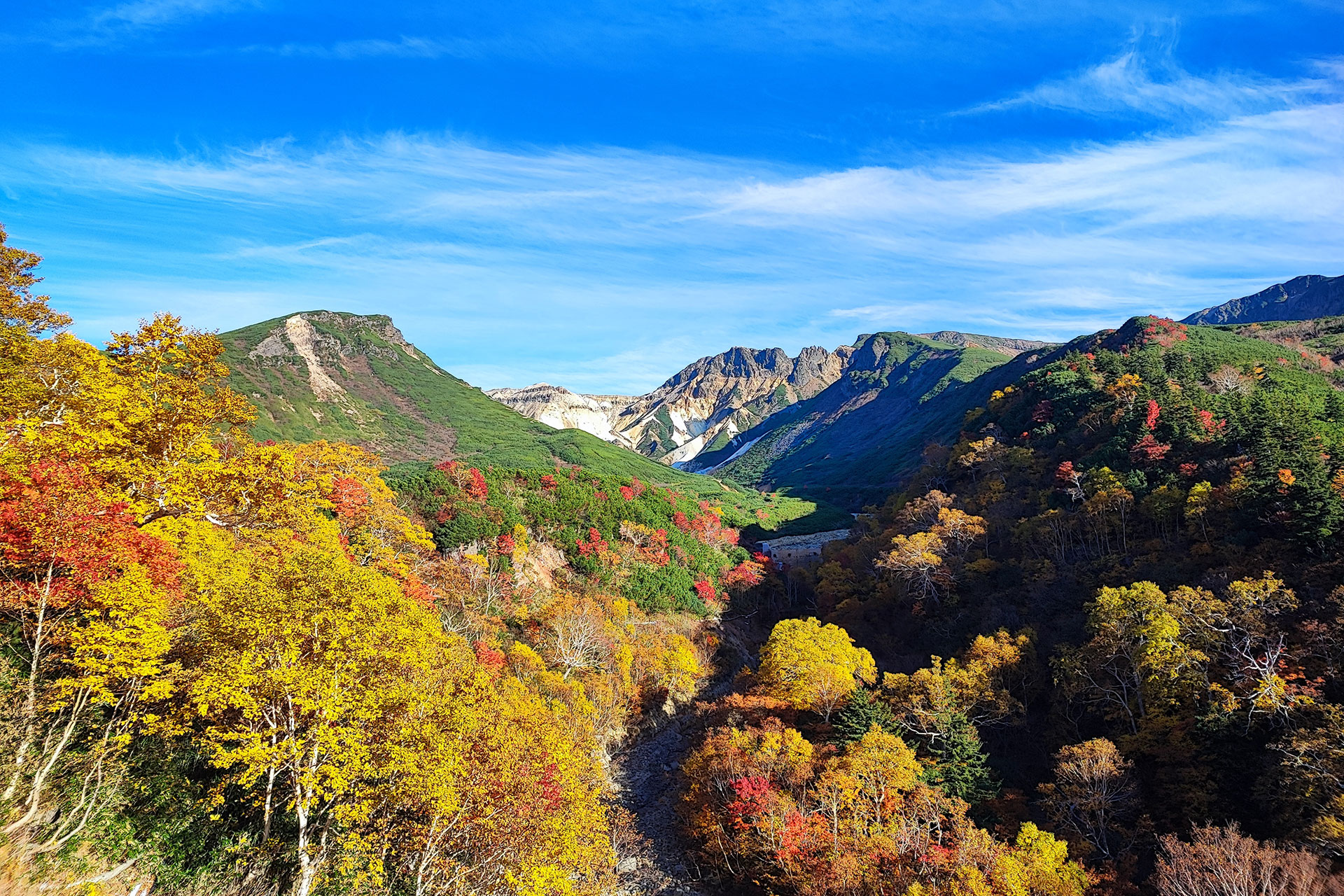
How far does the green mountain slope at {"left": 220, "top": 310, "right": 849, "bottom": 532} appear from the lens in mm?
103688

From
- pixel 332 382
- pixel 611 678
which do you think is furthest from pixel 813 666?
pixel 332 382

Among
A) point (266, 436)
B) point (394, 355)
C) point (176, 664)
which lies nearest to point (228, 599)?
point (176, 664)

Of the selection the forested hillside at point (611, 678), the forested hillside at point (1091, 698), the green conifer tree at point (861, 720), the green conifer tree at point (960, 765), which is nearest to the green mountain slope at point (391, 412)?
the forested hillside at point (611, 678)

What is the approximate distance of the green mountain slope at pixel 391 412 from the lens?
103688 mm

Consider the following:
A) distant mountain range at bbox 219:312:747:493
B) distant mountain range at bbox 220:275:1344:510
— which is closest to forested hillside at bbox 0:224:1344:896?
distant mountain range at bbox 220:275:1344:510

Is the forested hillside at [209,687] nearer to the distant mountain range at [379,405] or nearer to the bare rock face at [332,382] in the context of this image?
the distant mountain range at [379,405]

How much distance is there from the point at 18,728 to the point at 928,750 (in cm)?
3692

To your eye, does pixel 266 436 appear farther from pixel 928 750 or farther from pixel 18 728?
pixel 928 750

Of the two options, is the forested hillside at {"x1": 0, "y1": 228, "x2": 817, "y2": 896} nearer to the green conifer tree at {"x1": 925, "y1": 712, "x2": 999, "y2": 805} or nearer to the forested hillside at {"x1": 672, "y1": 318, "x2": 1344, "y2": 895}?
the forested hillside at {"x1": 672, "y1": 318, "x2": 1344, "y2": 895}

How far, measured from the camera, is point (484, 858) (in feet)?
66.4

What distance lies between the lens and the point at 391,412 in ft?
424

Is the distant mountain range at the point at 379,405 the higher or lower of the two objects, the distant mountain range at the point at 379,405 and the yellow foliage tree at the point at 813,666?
the higher

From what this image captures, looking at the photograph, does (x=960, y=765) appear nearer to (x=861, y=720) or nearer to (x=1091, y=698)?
(x=861, y=720)

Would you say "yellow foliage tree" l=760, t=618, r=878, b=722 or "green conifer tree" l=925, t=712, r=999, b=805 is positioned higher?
"yellow foliage tree" l=760, t=618, r=878, b=722
